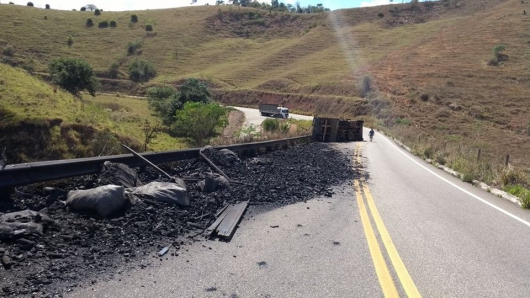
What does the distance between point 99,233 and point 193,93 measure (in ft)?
106

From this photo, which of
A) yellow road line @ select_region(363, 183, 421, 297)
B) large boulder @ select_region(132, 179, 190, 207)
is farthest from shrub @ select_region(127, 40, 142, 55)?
yellow road line @ select_region(363, 183, 421, 297)

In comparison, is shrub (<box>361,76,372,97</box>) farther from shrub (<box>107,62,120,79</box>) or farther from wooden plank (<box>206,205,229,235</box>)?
wooden plank (<box>206,205,229,235</box>)

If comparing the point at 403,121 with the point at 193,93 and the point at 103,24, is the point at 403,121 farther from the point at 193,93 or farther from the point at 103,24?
the point at 103,24

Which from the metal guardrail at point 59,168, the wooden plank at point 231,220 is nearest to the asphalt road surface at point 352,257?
the wooden plank at point 231,220

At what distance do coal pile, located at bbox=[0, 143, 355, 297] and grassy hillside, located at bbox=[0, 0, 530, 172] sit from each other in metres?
26.8

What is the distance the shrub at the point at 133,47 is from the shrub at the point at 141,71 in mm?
13037

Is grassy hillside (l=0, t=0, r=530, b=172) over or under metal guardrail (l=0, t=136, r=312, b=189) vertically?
over

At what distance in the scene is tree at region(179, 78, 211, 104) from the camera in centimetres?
3616

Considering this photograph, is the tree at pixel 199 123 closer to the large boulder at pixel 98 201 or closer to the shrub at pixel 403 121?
the large boulder at pixel 98 201

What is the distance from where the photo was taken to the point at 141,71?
251 ft

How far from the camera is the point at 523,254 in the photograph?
18.9ft

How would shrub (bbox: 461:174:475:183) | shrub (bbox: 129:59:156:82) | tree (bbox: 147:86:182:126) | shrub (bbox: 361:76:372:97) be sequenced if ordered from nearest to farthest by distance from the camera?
1. shrub (bbox: 461:174:475:183)
2. tree (bbox: 147:86:182:126)
3. shrub (bbox: 361:76:372:97)
4. shrub (bbox: 129:59:156:82)

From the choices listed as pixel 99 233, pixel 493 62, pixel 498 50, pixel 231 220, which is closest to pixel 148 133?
pixel 231 220

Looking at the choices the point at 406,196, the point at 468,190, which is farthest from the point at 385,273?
the point at 468,190
